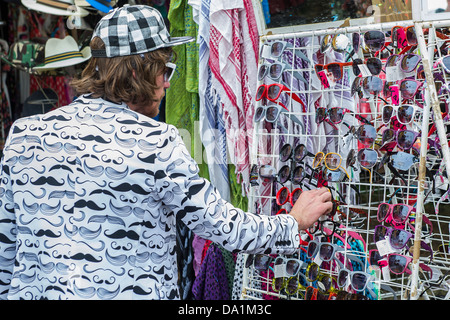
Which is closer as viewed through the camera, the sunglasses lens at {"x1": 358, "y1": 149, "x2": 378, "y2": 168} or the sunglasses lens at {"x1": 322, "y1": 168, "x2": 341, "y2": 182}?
the sunglasses lens at {"x1": 358, "y1": 149, "x2": 378, "y2": 168}

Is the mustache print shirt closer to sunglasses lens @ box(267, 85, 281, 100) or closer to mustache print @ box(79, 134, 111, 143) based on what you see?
mustache print @ box(79, 134, 111, 143)

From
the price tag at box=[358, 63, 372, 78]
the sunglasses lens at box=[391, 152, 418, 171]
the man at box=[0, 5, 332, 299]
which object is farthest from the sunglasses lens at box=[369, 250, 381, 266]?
the price tag at box=[358, 63, 372, 78]

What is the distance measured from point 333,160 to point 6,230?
118 cm

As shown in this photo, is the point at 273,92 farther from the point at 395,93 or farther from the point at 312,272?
the point at 312,272

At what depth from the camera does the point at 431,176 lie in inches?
66.6

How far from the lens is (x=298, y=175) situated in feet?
6.46

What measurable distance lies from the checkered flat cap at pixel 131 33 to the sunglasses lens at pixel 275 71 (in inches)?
25.7

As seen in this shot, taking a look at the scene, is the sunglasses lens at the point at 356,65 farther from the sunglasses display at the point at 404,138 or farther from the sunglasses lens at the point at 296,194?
the sunglasses lens at the point at 296,194

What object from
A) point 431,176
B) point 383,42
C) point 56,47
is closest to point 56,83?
point 56,47

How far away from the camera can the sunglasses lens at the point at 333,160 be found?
1875mm

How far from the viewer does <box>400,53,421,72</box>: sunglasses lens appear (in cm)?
164

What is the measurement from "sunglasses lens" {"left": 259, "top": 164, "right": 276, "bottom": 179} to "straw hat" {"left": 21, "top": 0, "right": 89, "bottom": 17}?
1654 mm

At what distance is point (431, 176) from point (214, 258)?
1.31 meters
